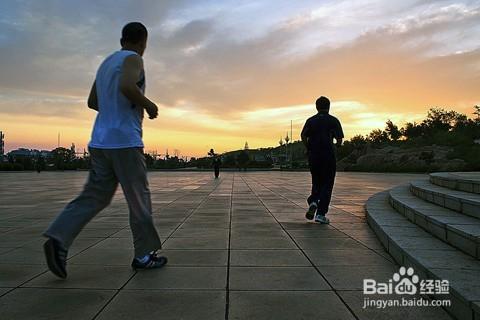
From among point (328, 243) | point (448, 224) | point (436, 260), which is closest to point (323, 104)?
point (328, 243)

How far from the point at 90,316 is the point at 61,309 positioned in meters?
0.26

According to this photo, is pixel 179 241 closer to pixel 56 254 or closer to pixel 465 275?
pixel 56 254

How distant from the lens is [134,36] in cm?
374

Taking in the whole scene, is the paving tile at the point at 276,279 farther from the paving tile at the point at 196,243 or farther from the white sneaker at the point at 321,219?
the white sneaker at the point at 321,219

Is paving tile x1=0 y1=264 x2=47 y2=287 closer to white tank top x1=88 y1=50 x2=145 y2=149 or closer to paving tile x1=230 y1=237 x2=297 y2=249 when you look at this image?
white tank top x1=88 y1=50 x2=145 y2=149

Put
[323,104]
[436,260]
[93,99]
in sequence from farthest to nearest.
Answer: [323,104], [93,99], [436,260]

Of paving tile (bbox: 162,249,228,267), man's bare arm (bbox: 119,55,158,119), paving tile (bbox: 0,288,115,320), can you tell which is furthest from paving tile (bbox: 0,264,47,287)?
man's bare arm (bbox: 119,55,158,119)

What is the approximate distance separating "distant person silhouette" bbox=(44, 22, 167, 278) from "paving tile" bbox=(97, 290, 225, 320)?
26.5 inches

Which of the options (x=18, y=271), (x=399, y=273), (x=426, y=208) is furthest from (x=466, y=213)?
(x=18, y=271)

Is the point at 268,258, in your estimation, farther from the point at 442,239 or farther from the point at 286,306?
the point at 442,239

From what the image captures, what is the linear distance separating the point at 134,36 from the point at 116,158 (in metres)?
1.13

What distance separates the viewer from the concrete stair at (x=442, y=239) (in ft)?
9.07

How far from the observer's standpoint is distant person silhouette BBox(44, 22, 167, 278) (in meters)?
3.44

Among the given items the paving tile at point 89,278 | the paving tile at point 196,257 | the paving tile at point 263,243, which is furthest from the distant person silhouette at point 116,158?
the paving tile at point 263,243
